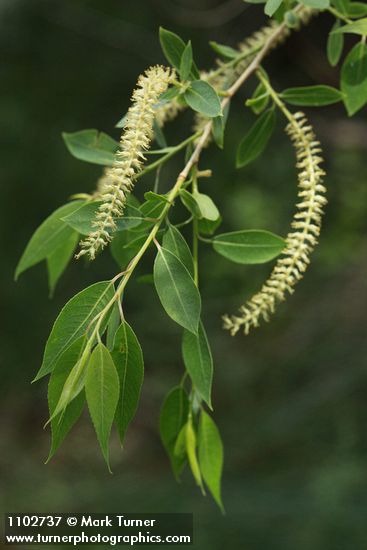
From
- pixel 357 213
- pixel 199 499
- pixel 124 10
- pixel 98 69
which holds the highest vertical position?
pixel 124 10

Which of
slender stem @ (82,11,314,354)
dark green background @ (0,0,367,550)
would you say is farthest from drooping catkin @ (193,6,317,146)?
dark green background @ (0,0,367,550)

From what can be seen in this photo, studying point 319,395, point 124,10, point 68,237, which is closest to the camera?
point 68,237

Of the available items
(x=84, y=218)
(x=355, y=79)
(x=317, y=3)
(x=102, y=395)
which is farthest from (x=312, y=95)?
Answer: (x=102, y=395)

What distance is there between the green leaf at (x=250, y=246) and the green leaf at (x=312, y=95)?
0.22m

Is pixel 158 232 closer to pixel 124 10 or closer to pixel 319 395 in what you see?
pixel 319 395

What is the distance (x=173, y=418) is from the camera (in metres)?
0.97

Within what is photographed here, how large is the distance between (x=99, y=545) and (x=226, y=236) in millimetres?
2427

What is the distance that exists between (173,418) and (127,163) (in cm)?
41

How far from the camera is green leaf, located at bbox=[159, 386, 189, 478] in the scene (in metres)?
0.96

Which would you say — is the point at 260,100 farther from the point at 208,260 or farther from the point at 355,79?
the point at 208,260

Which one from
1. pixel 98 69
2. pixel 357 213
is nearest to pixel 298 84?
pixel 357 213

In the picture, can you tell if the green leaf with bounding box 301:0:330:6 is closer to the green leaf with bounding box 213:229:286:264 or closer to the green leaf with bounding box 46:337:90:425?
the green leaf with bounding box 213:229:286:264

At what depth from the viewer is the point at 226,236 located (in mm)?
886

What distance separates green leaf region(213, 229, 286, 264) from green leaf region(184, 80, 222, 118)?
0.15m
